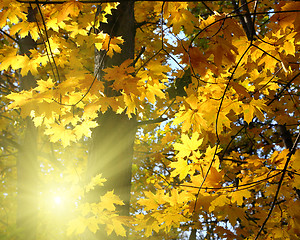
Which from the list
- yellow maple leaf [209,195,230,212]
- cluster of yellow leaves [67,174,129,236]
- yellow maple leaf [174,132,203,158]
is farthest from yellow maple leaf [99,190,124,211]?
yellow maple leaf [209,195,230,212]

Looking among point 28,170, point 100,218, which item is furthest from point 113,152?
point 28,170

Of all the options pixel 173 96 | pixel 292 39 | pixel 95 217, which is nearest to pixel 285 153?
pixel 292 39

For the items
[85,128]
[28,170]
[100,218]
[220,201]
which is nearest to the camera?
[220,201]

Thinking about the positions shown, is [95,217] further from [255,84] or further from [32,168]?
[32,168]

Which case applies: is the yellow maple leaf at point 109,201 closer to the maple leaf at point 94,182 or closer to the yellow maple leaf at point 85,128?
the maple leaf at point 94,182

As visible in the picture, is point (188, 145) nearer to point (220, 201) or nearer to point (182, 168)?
point (182, 168)

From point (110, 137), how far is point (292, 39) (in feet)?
5.97

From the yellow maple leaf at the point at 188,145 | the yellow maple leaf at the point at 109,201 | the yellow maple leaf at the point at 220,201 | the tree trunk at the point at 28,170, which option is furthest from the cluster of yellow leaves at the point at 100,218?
the tree trunk at the point at 28,170

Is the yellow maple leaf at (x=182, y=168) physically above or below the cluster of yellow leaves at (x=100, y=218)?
above

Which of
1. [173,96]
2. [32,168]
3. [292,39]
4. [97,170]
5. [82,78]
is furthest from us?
[32,168]

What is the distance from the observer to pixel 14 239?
1.38m

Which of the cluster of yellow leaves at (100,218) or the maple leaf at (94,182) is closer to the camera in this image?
the cluster of yellow leaves at (100,218)

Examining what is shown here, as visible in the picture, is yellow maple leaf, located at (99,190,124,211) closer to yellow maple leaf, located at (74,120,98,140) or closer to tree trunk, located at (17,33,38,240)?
yellow maple leaf, located at (74,120,98,140)

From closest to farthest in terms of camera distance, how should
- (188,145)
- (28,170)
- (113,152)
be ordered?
(188,145) < (113,152) < (28,170)
